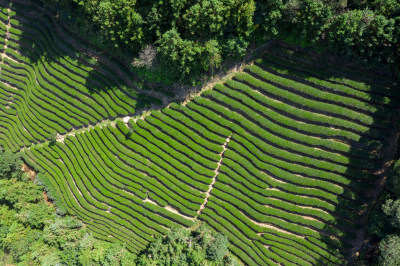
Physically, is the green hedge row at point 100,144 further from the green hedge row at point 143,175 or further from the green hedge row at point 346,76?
the green hedge row at point 346,76

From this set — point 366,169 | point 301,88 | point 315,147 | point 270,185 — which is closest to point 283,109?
point 301,88

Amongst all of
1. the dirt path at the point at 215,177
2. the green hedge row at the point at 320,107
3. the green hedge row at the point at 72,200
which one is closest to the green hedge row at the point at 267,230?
the dirt path at the point at 215,177

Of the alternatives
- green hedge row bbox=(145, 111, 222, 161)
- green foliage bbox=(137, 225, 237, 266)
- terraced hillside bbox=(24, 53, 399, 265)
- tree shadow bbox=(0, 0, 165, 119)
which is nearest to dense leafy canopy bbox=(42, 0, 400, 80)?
terraced hillside bbox=(24, 53, 399, 265)

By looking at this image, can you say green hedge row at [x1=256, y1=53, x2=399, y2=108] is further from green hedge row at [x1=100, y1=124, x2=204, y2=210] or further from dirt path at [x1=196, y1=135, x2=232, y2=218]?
green hedge row at [x1=100, y1=124, x2=204, y2=210]

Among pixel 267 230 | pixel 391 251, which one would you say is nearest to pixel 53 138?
pixel 267 230

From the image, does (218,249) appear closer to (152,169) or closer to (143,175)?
(152,169)

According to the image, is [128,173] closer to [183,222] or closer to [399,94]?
[183,222]
